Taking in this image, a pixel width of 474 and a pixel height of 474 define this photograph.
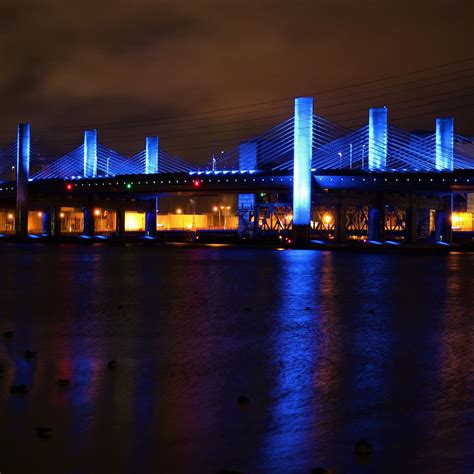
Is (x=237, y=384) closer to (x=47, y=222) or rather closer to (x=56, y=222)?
(x=56, y=222)

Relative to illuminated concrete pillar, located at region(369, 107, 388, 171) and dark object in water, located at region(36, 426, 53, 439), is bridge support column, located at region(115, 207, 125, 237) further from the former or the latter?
dark object in water, located at region(36, 426, 53, 439)

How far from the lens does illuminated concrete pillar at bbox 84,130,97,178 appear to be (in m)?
78.0

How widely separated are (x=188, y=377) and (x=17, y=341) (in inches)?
136

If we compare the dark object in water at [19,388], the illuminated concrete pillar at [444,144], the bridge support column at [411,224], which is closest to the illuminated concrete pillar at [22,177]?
the illuminated concrete pillar at [444,144]

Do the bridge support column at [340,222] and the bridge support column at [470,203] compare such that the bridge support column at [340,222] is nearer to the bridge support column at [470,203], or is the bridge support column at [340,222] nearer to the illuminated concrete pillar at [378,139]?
the illuminated concrete pillar at [378,139]

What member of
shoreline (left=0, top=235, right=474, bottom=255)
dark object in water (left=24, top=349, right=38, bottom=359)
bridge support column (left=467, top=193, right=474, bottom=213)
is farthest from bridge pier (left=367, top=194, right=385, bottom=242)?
dark object in water (left=24, top=349, right=38, bottom=359)

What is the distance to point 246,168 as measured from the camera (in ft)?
309

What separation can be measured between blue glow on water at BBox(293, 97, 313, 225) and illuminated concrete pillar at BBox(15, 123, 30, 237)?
28355 millimetres

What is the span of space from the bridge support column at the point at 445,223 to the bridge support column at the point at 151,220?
109ft

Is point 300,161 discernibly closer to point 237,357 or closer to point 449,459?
point 237,357

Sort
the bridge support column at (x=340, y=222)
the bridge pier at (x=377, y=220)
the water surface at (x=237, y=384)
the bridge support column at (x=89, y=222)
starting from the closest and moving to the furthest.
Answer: the water surface at (x=237, y=384) → the bridge pier at (x=377, y=220) → the bridge support column at (x=89, y=222) → the bridge support column at (x=340, y=222)

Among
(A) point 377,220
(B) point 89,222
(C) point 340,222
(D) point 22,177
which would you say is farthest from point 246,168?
(D) point 22,177

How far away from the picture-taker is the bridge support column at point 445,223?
3263 inches

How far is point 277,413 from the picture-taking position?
22.3 feet
